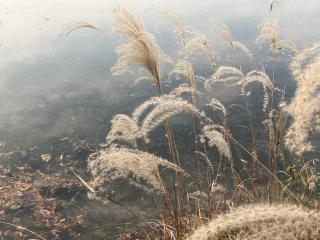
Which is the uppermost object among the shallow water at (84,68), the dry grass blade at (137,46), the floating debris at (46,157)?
the dry grass blade at (137,46)

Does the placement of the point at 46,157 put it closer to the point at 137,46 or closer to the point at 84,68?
the point at 84,68

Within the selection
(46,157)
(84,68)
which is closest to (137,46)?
(46,157)

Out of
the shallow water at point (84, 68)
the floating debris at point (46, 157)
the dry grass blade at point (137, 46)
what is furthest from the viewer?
the shallow water at point (84, 68)

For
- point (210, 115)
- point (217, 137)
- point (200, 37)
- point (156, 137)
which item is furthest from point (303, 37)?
point (217, 137)

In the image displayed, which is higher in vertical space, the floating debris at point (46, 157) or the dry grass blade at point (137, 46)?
the dry grass blade at point (137, 46)

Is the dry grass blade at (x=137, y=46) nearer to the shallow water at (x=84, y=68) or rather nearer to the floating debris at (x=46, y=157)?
the shallow water at (x=84, y=68)

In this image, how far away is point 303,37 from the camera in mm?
10164

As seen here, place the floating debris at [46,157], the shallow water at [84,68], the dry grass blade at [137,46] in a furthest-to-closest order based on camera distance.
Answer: the shallow water at [84,68]
the floating debris at [46,157]
the dry grass blade at [137,46]

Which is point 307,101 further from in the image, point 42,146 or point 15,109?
point 15,109

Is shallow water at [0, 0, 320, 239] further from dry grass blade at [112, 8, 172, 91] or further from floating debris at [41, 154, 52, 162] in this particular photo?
dry grass blade at [112, 8, 172, 91]

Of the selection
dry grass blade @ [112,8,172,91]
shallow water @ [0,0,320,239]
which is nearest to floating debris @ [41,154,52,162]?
shallow water @ [0,0,320,239]

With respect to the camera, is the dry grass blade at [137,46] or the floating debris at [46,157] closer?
the dry grass blade at [137,46]

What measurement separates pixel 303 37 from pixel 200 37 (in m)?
6.86

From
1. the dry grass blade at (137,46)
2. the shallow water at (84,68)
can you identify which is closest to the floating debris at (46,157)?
the shallow water at (84,68)
